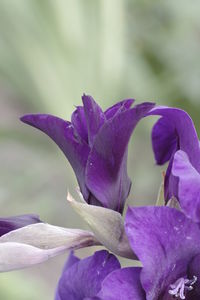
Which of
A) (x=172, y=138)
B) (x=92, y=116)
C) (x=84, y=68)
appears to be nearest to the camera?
(x=92, y=116)

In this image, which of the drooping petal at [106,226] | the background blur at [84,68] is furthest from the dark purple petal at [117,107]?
the background blur at [84,68]

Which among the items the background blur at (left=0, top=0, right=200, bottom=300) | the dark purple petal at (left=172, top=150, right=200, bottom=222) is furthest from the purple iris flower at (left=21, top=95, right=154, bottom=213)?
the background blur at (left=0, top=0, right=200, bottom=300)

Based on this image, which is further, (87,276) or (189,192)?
(87,276)

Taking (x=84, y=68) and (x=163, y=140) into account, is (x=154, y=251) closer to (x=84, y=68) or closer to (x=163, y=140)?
(x=163, y=140)

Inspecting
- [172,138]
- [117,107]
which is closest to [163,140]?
[172,138]

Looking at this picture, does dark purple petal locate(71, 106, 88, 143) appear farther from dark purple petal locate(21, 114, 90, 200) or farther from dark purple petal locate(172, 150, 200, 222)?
dark purple petal locate(172, 150, 200, 222)

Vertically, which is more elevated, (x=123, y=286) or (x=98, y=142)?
(x=98, y=142)
